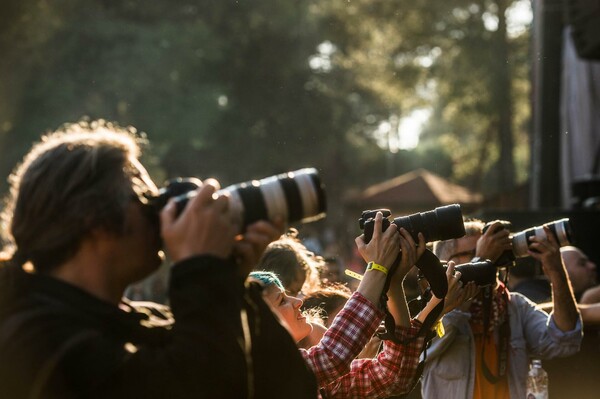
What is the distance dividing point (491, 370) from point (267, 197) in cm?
263

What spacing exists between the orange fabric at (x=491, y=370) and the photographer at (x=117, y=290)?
2336 mm

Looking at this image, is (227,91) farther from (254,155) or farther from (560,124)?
(560,124)

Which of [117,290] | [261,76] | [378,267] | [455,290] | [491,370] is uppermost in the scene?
[261,76]

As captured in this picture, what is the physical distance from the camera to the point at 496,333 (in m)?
4.64

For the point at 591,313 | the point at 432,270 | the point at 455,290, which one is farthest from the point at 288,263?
the point at 591,313

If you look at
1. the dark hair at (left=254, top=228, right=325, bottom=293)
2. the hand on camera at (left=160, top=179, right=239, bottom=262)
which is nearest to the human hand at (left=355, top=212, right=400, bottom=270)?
the hand on camera at (left=160, top=179, right=239, bottom=262)

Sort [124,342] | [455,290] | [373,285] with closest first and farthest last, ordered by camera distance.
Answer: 1. [124,342]
2. [373,285]
3. [455,290]

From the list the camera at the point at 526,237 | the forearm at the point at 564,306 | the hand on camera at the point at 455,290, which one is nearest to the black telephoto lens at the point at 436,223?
the hand on camera at the point at 455,290

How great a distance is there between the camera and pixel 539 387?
5246mm

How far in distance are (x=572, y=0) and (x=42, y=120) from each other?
17176 millimetres

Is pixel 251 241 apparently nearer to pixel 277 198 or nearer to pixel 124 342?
pixel 277 198

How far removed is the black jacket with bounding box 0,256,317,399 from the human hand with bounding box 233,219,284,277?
6 cm

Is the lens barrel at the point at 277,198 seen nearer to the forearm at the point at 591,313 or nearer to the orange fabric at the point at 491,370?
the orange fabric at the point at 491,370

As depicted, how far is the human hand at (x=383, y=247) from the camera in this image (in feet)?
10.0
